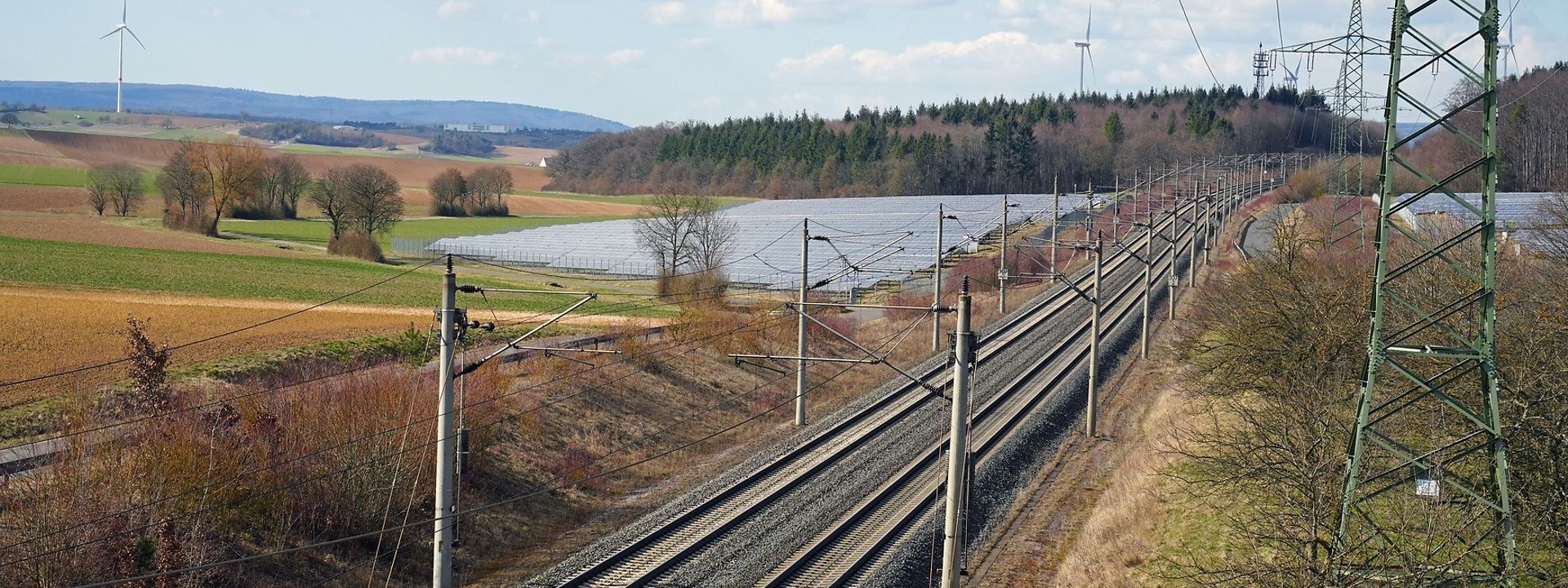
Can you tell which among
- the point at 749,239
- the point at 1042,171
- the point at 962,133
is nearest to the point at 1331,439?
the point at 749,239

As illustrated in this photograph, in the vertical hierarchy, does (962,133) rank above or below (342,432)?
above

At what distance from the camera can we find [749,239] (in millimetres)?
84500

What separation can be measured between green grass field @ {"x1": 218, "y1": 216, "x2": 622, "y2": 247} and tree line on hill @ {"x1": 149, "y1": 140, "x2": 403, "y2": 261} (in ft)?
5.95

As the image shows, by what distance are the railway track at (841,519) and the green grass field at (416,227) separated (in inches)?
2316

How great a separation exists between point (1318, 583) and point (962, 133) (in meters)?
143

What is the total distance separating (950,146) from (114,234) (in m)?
88.3

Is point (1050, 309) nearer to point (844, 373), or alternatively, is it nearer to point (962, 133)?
point (844, 373)

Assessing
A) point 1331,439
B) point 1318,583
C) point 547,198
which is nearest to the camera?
point 1318,583

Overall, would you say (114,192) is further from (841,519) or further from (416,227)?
(841,519)

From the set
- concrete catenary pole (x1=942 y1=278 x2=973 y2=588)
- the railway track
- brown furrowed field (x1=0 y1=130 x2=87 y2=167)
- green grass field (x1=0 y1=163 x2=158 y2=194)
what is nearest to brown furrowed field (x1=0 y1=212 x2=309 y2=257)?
green grass field (x1=0 y1=163 x2=158 y2=194)

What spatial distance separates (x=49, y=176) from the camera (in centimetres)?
11225

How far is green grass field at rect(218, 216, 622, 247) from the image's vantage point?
8641 cm

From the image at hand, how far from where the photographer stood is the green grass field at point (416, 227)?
8641cm

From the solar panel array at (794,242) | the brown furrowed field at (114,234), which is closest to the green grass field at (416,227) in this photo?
the solar panel array at (794,242)
